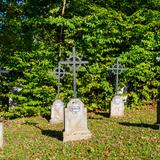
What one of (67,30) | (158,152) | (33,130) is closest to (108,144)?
(158,152)

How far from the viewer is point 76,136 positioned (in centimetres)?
1221

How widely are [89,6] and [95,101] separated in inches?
195

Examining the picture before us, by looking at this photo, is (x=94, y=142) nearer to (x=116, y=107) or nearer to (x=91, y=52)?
(x=116, y=107)

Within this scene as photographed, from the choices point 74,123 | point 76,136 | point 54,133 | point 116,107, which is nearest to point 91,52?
point 116,107

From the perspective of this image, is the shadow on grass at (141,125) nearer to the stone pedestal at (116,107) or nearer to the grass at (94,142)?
the grass at (94,142)

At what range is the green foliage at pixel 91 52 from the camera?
64.3 feet

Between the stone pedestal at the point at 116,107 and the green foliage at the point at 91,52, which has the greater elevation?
the green foliage at the point at 91,52

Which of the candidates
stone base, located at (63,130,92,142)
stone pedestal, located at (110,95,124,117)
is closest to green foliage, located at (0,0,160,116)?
stone pedestal, located at (110,95,124,117)

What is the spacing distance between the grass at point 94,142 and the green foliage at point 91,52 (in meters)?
3.84

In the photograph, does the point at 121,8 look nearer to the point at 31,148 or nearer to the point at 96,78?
the point at 96,78

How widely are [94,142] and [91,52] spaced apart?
8.57m

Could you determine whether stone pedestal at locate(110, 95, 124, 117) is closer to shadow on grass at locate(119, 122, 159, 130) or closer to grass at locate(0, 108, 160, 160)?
grass at locate(0, 108, 160, 160)

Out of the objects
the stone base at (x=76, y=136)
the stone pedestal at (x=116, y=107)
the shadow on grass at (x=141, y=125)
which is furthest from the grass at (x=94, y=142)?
the stone pedestal at (x=116, y=107)

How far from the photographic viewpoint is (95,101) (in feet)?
66.2
